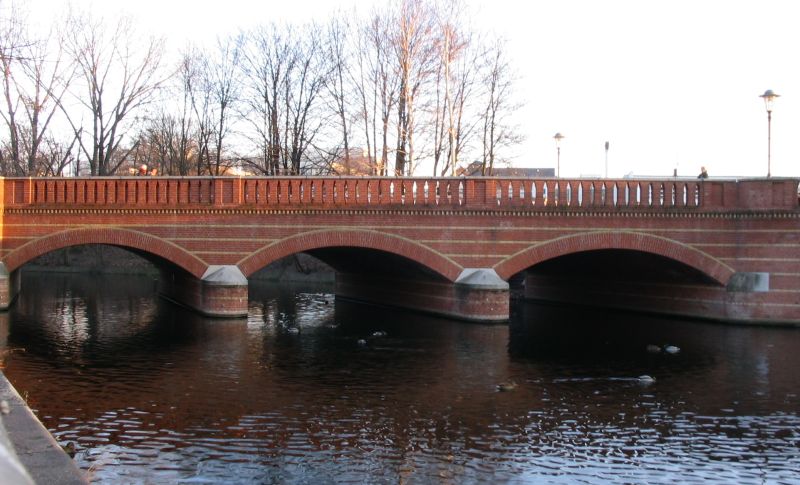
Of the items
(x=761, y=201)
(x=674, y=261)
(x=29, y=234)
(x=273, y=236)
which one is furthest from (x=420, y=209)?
(x=29, y=234)

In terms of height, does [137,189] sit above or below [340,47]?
below

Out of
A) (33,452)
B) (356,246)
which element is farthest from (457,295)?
(33,452)

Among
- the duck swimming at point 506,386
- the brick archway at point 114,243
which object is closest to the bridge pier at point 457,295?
the brick archway at point 114,243

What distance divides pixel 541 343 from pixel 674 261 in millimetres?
5093

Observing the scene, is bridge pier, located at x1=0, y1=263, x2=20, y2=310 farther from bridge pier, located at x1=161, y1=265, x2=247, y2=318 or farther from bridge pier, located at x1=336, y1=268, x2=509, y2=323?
bridge pier, located at x1=336, y1=268, x2=509, y2=323

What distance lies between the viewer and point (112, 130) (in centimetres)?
3092

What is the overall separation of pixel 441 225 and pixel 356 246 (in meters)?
2.24

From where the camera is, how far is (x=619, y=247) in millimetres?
20609

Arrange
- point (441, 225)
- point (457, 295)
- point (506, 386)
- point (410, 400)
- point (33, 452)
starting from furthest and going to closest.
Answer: point (457, 295), point (441, 225), point (506, 386), point (410, 400), point (33, 452)

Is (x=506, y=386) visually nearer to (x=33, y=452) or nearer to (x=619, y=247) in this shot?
(x=33, y=452)

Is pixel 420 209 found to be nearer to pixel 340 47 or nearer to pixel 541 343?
pixel 541 343

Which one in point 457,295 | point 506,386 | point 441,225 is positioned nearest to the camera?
point 506,386

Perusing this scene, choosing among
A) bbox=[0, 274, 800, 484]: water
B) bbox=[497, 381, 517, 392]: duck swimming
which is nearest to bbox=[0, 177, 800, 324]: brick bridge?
bbox=[0, 274, 800, 484]: water

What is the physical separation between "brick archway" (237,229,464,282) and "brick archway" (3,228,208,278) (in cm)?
133
